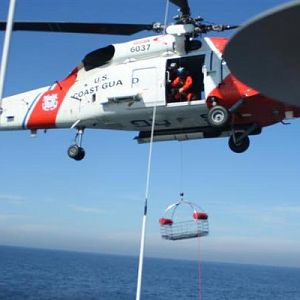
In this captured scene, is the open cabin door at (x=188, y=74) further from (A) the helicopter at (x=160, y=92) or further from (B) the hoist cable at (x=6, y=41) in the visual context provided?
(B) the hoist cable at (x=6, y=41)

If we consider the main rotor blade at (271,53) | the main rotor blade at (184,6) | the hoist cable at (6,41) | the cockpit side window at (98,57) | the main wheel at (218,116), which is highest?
the main rotor blade at (184,6)

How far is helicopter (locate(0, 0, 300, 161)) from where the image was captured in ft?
44.6

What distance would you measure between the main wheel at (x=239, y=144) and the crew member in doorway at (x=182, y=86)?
5.71 ft

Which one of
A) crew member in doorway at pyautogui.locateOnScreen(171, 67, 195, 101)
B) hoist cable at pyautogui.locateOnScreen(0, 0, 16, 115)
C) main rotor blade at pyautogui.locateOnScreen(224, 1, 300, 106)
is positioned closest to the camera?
hoist cable at pyautogui.locateOnScreen(0, 0, 16, 115)

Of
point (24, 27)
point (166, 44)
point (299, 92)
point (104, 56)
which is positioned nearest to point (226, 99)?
point (166, 44)

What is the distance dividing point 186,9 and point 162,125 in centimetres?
330

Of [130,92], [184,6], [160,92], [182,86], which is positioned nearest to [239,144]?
[182,86]

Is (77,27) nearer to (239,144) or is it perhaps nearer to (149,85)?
(149,85)

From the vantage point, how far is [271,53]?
5652 mm

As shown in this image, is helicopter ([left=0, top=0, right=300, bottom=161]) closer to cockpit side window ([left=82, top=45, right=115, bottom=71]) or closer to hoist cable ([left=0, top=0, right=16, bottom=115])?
cockpit side window ([left=82, top=45, right=115, bottom=71])

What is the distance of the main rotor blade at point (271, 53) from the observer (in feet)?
16.4

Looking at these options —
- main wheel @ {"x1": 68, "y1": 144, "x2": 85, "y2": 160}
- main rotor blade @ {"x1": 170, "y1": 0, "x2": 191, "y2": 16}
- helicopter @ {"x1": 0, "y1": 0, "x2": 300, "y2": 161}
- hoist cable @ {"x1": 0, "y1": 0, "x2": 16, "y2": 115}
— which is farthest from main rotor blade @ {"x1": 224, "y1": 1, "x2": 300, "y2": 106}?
main wheel @ {"x1": 68, "y1": 144, "x2": 85, "y2": 160}

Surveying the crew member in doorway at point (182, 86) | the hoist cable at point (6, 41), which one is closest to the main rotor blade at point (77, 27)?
the crew member in doorway at point (182, 86)

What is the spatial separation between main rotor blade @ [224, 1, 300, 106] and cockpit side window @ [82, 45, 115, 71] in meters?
9.63
